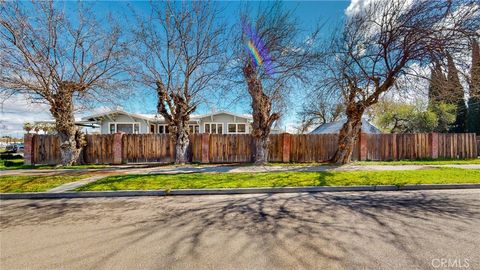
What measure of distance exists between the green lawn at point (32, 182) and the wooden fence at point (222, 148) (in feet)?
16.7

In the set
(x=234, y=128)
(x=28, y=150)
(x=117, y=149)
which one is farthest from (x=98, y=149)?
(x=234, y=128)

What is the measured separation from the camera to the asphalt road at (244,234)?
3.11 m

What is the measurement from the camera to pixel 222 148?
14.7 metres

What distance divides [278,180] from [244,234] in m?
4.74

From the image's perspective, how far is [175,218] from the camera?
4.89 metres

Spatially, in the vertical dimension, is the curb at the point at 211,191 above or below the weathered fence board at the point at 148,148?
below

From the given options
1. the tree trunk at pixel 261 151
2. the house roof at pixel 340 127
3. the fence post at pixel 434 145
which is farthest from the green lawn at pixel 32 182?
the house roof at pixel 340 127

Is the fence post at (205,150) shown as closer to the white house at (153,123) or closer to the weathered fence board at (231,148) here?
the weathered fence board at (231,148)

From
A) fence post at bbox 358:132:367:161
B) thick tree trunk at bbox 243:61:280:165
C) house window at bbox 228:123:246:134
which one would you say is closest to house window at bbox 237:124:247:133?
house window at bbox 228:123:246:134

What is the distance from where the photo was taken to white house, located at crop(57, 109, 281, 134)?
72.3ft

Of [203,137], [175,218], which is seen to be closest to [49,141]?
[203,137]

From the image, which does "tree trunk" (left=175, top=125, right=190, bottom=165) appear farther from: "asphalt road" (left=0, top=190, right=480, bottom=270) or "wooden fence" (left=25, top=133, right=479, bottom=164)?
"asphalt road" (left=0, top=190, right=480, bottom=270)

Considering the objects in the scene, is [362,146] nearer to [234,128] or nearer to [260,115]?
[260,115]

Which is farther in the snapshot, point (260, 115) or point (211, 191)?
point (260, 115)
